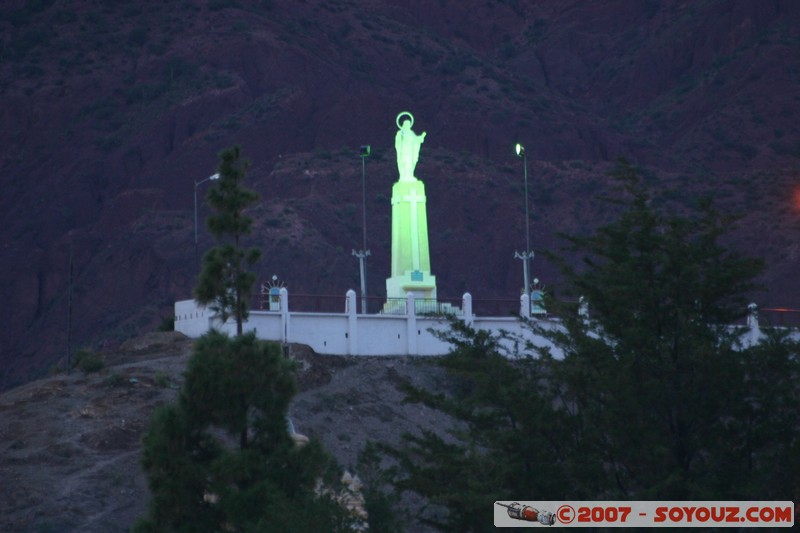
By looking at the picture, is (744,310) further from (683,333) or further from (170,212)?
(170,212)

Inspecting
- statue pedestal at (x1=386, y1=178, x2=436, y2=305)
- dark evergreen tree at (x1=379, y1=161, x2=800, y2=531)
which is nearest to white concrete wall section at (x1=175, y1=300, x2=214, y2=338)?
statue pedestal at (x1=386, y1=178, x2=436, y2=305)

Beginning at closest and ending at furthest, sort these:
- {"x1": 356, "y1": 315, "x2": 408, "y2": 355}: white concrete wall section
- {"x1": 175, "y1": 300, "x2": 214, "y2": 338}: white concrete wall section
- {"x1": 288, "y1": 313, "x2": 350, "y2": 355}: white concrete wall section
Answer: {"x1": 288, "y1": 313, "x2": 350, "y2": 355}: white concrete wall section < {"x1": 175, "y1": 300, "x2": 214, "y2": 338}: white concrete wall section < {"x1": 356, "y1": 315, "x2": 408, "y2": 355}: white concrete wall section

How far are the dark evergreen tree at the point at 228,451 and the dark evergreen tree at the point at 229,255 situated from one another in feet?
7.36

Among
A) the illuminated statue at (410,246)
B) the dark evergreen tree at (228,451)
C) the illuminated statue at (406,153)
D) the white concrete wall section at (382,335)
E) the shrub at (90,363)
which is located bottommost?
the dark evergreen tree at (228,451)

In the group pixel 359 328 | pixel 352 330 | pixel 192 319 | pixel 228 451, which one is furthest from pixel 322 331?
pixel 228 451

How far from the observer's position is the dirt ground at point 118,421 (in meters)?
35.8

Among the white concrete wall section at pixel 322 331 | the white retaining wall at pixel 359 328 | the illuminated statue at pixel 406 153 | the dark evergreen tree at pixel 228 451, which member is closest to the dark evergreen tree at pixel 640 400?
the dark evergreen tree at pixel 228 451

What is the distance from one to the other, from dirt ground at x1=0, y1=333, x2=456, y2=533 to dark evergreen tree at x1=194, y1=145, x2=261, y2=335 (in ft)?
20.5

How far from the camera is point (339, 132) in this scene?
9669cm

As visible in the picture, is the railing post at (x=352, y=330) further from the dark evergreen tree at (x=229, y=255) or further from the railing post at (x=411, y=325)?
the dark evergreen tree at (x=229, y=255)

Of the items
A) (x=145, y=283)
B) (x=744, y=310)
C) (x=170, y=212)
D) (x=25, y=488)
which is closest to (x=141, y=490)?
(x=25, y=488)

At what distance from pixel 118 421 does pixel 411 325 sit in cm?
1053

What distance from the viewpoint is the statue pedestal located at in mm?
50312

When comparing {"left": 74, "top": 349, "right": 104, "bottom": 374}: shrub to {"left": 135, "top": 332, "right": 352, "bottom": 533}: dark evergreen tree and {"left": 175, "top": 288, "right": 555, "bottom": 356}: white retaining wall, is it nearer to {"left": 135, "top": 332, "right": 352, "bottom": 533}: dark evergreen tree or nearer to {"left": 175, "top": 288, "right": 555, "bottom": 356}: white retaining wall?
{"left": 175, "top": 288, "right": 555, "bottom": 356}: white retaining wall
